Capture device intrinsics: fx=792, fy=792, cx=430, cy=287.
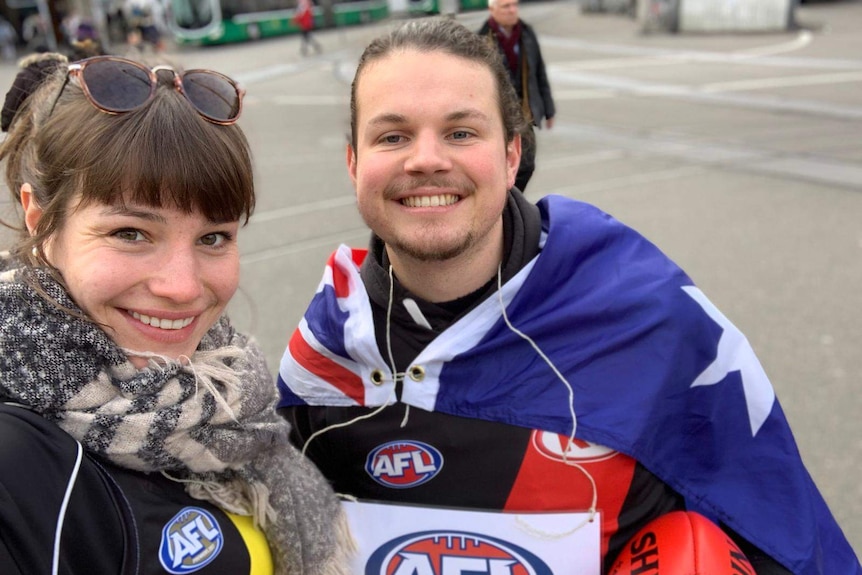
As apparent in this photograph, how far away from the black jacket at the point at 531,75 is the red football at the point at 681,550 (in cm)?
448

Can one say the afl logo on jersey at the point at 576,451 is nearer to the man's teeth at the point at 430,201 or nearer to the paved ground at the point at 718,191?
→ the man's teeth at the point at 430,201

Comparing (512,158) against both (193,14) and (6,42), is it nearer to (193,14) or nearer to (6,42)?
(193,14)

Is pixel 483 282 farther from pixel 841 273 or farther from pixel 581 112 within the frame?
pixel 581 112

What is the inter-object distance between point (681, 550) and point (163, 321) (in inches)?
46.2

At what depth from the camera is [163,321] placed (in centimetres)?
143

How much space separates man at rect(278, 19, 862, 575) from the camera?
6.11 ft

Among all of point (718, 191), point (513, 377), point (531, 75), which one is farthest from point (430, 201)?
point (718, 191)

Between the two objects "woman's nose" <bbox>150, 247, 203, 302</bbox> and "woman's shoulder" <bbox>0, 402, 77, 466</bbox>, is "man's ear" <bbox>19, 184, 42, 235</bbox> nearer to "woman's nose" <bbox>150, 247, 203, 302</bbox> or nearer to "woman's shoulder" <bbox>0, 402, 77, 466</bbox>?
"woman's nose" <bbox>150, 247, 203, 302</bbox>

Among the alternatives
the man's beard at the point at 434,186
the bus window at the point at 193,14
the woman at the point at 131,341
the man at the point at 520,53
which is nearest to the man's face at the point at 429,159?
the man's beard at the point at 434,186

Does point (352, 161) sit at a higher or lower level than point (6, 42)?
higher

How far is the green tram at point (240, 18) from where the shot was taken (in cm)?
2323

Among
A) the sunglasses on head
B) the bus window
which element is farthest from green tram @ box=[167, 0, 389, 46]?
the sunglasses on head

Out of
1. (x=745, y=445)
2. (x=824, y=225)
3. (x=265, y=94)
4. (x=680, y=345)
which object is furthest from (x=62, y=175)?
(x=265, y=94)

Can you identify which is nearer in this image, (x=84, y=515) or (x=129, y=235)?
(x=84, y=515)
